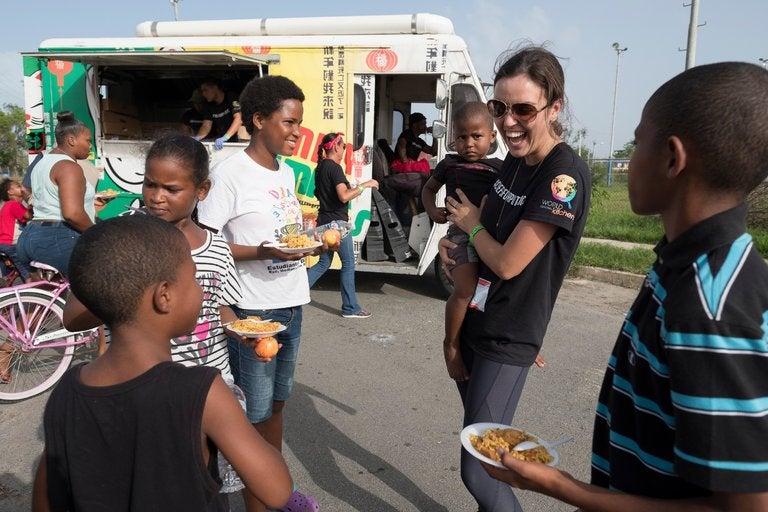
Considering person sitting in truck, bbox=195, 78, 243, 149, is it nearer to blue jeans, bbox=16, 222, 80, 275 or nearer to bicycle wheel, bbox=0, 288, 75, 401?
blue jeans, bbox=16, 222, 80, 275

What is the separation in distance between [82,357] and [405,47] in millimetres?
4882

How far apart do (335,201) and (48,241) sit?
282cm

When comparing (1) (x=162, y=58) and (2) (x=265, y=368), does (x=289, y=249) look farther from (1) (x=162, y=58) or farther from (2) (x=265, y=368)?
(1) (x=162, y=58)

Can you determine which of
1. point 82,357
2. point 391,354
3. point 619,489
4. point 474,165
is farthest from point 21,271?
point 619,489

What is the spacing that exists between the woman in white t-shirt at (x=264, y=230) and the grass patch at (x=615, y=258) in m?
6.45

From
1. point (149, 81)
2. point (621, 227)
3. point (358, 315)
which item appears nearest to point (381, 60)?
point (358, 315)

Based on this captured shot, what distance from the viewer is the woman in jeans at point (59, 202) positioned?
421cm

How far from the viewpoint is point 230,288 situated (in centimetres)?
245

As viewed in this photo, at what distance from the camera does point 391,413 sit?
404cm

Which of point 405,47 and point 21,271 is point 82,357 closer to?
point 21,271

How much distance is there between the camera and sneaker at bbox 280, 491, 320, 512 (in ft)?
9.18

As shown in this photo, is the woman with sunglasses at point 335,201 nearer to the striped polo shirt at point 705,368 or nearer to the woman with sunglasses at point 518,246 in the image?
the woman with sunglasses at point 518,246

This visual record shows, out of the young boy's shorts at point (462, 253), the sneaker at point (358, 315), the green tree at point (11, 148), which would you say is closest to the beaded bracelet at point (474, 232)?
the young boy's shorts at point (462, 253)

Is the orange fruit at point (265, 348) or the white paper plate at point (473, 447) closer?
the white paper plate at point (473, 447)
